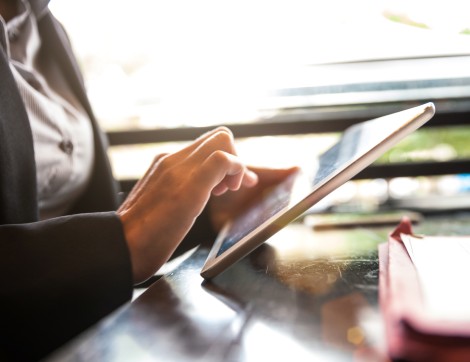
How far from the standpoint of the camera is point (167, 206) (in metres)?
0.56

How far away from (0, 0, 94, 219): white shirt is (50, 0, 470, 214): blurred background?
579 mm

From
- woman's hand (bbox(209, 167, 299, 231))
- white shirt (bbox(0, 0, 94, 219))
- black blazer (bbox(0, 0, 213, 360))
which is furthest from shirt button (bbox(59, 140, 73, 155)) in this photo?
black blazer (bbox(0, 0, 213, 360))

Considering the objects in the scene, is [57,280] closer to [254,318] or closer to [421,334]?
[254,318]

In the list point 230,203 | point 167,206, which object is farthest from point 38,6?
point 167,206

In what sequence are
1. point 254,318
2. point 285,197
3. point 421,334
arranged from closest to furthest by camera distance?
1. point 421,334
2. point 254,318
3. point 285,197

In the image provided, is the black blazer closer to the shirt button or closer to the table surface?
the table surface

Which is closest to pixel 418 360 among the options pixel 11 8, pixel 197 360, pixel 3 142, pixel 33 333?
pixel 197 360

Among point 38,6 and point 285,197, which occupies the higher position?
point 38,6

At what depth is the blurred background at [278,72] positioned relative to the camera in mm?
1614

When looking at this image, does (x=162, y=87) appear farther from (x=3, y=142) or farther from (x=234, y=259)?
(x=234, y=259)

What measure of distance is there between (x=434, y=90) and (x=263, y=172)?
1.09m

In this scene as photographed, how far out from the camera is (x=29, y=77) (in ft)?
3.19

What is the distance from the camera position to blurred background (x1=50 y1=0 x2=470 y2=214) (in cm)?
161

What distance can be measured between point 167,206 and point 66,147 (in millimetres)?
520
